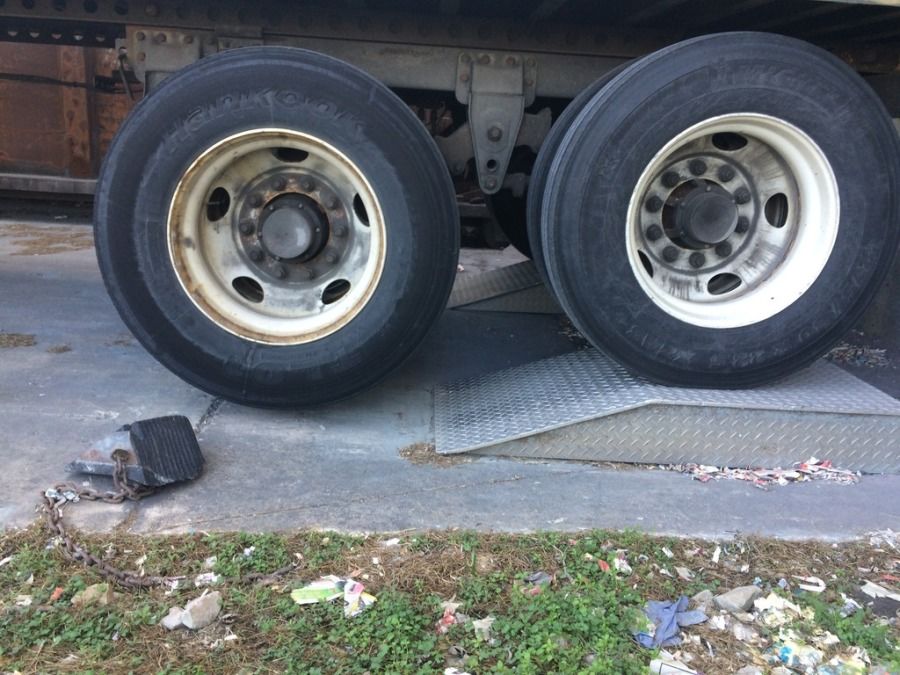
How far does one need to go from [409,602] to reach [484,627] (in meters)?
0.23

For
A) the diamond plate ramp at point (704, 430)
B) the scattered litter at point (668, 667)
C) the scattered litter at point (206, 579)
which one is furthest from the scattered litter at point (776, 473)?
the scattered litter at point (206, 579)

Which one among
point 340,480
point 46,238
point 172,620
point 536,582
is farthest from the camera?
point 46,238

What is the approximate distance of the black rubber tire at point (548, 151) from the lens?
3.21 m

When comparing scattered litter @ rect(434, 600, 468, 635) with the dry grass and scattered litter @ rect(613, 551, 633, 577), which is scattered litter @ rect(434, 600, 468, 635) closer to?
scattered litter @ rect(613, 551, 633, 577)

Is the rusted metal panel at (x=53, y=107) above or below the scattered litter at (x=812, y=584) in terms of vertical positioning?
above

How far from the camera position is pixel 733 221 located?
3.14 meters

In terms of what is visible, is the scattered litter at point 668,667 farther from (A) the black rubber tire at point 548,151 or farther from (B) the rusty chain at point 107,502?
(A) the black rubber tire at point 548,151

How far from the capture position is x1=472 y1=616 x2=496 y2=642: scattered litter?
193cm

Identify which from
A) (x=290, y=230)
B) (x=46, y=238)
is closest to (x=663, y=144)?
(x=290, y=230)

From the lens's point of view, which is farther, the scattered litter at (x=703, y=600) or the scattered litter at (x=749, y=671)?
the scattered litter at (x=703, y=600)

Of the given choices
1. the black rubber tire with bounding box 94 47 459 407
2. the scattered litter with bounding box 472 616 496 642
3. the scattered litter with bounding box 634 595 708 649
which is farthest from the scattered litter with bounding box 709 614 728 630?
the black rubber tire with bounding box 94 47 459 407

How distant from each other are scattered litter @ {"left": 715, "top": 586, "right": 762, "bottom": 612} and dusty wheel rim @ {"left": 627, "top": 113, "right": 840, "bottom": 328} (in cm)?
126

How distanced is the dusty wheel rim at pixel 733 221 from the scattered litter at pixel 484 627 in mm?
1623

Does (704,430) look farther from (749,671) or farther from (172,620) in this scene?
(172,620)
